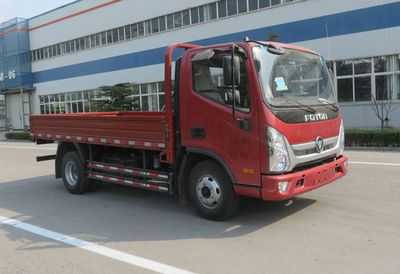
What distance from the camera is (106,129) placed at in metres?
8.39

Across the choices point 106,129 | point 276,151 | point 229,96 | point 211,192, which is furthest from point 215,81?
point 106,129

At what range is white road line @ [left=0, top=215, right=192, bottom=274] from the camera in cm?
491

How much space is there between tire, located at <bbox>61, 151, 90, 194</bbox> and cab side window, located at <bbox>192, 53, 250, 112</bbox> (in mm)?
3571

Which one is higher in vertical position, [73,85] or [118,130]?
[73,85]

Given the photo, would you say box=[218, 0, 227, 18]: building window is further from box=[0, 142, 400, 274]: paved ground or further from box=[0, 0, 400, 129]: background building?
box=[0, 142, 400, 274]: paved ground

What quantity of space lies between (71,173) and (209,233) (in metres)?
4.41

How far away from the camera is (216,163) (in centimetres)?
654

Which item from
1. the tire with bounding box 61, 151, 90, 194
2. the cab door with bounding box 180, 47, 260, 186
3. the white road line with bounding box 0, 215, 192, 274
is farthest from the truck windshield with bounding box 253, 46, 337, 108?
the tire with bounding box 61, 151, 90, 194

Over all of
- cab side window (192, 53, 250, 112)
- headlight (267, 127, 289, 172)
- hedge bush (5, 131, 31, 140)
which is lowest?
hedge bush (5, 131, 31, 140)

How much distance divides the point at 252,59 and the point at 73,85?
37161 mm

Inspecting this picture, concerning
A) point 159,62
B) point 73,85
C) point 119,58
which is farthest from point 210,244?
point 73,85

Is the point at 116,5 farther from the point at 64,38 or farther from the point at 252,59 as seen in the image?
the point at 252,59

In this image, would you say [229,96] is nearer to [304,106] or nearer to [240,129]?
[240,129]

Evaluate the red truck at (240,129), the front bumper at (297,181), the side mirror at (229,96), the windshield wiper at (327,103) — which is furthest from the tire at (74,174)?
the windshield wiper at (327,103)
